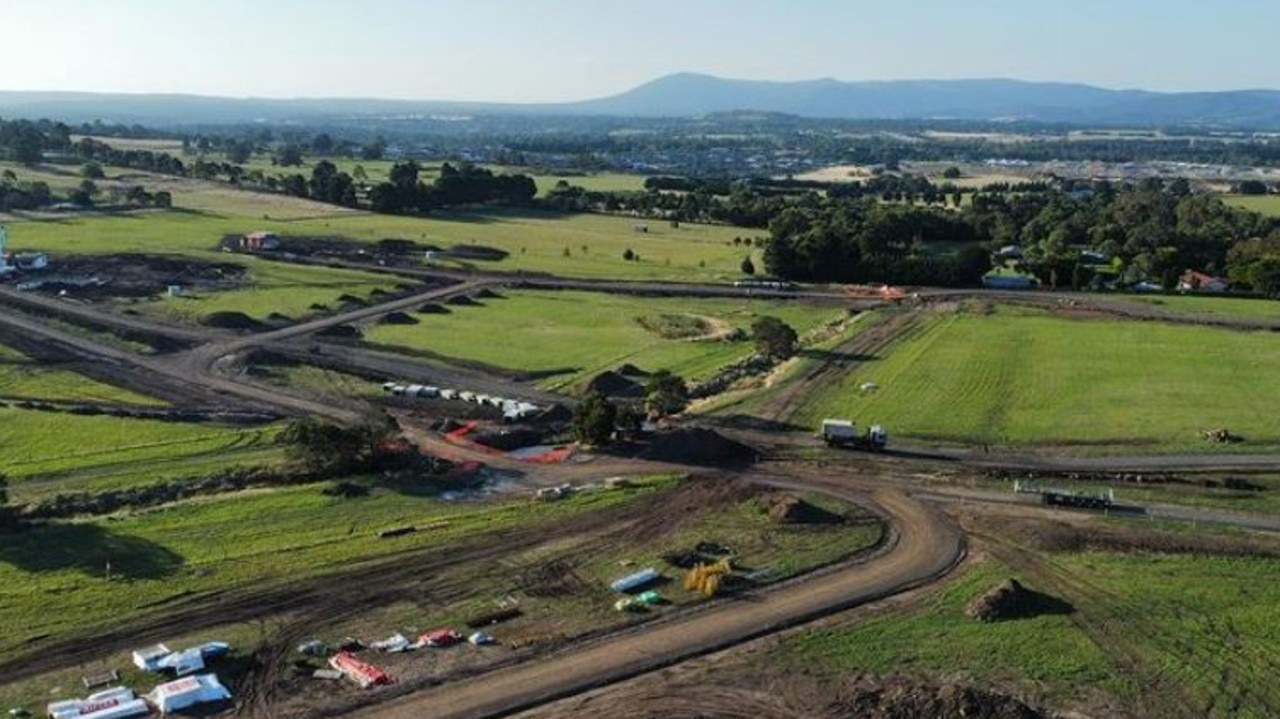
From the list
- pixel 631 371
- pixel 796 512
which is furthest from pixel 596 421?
pixel 631 371

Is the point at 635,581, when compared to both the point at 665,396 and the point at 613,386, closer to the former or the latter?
the point at 665,396

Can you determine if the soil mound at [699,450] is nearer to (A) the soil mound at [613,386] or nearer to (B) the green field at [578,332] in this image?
(A) the soil mound at [613,386]

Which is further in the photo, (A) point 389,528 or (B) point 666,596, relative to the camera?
(A) point 389,528

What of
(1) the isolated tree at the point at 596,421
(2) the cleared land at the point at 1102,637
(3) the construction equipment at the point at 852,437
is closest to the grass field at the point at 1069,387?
(3) the construction equipment at the point at 852,437

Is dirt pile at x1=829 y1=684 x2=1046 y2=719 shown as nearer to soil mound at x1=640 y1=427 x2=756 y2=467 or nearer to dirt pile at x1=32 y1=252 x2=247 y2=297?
soil mound at x1=640 y1=427 x2=756 y2=467

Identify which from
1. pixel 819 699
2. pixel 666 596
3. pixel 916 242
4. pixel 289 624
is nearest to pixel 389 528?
pixel 289 624

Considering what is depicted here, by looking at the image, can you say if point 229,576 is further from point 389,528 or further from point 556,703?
point 556,703
